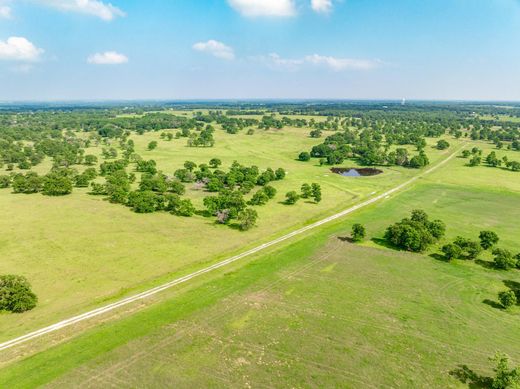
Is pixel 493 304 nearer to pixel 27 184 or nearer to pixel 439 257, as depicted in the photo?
pixel 439 257

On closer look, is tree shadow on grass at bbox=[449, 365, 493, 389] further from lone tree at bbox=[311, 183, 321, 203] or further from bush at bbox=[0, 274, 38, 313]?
lone tree at bbox=[311, 183, 321, 203]

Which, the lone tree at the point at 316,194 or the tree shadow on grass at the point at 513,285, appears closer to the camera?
the tree shadow on grass at the point at 513,285

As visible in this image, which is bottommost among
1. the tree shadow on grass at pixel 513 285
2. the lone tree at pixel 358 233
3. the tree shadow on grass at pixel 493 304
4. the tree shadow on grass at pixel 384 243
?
the tree shadow on grass at pixel 513 285

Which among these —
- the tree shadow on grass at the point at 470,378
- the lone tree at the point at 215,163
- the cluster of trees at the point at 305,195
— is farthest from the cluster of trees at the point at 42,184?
the tree shadow on grass at the point at 470,378

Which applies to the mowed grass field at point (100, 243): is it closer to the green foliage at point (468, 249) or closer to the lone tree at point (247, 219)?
the lone tree at point (247, 219)

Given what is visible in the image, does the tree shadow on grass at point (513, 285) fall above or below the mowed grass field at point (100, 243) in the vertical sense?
below

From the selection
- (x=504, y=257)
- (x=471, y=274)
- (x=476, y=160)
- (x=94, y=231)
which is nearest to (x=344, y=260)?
(x=471, y=274)
